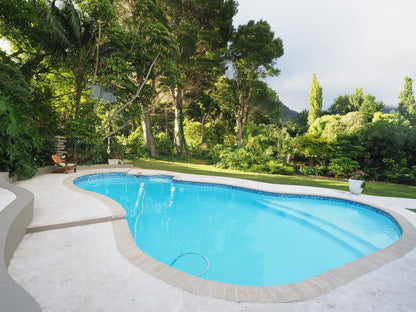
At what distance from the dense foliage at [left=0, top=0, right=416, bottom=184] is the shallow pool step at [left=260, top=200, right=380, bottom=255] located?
239 inches

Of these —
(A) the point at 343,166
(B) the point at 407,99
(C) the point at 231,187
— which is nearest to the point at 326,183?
(A) the point at 343,166

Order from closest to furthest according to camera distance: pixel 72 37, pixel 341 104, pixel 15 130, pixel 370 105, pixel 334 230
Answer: pixel 15 130
pixel 334 230
pixel 72 37
pixel 370 105
pixel 341 104

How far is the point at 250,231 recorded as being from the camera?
535 centimetres

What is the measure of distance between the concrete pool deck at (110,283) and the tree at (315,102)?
32.7 meters

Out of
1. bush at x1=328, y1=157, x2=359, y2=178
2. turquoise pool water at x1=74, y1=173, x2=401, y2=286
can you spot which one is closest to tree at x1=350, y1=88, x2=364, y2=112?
bush at x1=328, y1=157, x2=359, y2=178

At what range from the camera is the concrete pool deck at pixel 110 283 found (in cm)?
205

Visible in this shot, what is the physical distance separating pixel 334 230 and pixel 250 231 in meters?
2.18

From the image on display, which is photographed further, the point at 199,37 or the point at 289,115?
the point at 289,115

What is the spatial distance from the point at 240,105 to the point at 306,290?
17.8 meters

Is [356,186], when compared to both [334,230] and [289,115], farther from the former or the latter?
[289,115]

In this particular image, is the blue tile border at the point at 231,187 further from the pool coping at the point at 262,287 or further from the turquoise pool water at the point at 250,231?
the pool coping at the point at 262,287

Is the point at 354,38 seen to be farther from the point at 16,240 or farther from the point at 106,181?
the point at 16,240

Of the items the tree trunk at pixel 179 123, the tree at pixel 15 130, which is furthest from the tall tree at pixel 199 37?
the tree at pixel 15 130

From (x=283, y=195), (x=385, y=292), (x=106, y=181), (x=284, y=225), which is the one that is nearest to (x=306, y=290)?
(x=385, y=292)
